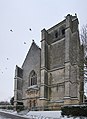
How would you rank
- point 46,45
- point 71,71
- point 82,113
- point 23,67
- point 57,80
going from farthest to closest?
point 23,67 → point 46,45 → point 57,80 → point 71,71 → point 82,113

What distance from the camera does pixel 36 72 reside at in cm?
4397

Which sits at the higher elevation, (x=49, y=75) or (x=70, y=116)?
(x=49, y=75)

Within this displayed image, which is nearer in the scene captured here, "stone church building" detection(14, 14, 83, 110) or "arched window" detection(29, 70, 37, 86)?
"stone church building" detection(14, 14, 83, 110)

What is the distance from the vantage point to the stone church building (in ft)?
116

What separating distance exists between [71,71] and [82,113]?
628 inches

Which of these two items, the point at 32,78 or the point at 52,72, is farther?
the point at 32,78

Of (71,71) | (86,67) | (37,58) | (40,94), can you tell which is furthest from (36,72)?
(86,67)

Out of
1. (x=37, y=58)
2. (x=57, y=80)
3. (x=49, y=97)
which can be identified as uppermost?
(x=37, y=58)

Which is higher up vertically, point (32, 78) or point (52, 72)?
point (52, 72)

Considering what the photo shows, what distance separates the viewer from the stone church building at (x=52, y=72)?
35.2m

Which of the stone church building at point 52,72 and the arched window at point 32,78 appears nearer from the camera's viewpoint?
the stone church building at point 52,72

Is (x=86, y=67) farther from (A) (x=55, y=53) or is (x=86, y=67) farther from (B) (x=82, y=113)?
(A) (x=55, y=53)

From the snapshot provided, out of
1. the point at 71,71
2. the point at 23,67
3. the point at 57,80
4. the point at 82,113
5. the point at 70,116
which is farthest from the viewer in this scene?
the point at 23,67

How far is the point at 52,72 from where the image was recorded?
40.8 meters
